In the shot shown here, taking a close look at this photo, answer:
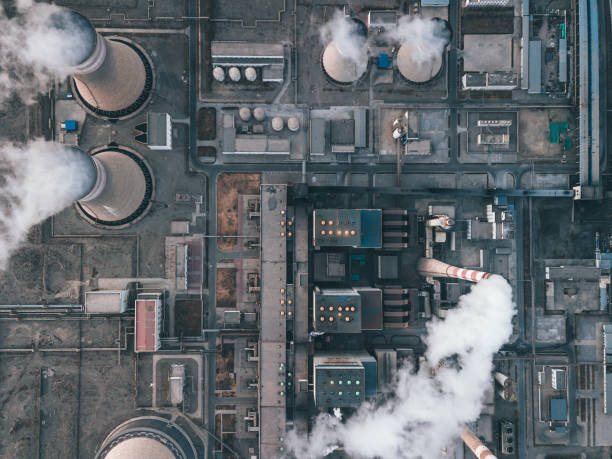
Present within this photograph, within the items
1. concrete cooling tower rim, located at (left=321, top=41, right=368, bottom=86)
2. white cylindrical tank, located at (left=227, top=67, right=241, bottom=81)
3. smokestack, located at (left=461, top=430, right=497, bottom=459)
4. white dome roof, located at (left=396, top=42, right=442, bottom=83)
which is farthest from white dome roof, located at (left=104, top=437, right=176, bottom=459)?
white dome roof, located at (left=396, top=42, right=442, bottom=83)

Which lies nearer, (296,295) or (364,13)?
(296,295)

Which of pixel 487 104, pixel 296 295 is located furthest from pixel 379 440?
pixel 487 104

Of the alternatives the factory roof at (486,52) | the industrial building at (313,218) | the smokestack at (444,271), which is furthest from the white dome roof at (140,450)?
the factory roof at (486,52)

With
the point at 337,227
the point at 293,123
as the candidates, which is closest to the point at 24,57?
the point at 293,123

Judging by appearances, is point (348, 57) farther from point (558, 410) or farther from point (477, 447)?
point (558, 410)

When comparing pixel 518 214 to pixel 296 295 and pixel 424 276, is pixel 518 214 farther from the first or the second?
pixel 296 295

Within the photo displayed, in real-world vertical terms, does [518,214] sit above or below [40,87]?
below
